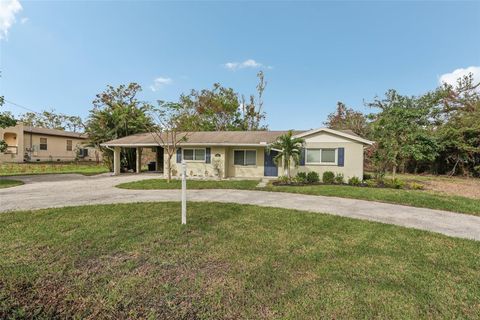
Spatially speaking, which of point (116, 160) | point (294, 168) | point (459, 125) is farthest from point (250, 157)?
point (459, 125)

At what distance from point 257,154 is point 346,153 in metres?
5.30

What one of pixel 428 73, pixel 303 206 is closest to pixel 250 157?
pixel 303 206

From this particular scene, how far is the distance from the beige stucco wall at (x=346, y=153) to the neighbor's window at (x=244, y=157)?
10.7ft

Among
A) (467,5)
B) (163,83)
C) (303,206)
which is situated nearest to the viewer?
(303,206)

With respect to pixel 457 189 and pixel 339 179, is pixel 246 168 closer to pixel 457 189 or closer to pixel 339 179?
pixel 339 179

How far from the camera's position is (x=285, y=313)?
7.44ft

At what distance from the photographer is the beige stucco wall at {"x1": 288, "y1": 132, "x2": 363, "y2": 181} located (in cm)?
1216

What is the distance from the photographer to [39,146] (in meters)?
27.8

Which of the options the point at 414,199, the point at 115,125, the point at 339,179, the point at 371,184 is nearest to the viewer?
the point at 414,199

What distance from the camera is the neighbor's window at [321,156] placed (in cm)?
1260

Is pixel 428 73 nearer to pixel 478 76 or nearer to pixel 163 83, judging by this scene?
pixel 478 76

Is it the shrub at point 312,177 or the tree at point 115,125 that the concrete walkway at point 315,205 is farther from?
the tree at point 115,125

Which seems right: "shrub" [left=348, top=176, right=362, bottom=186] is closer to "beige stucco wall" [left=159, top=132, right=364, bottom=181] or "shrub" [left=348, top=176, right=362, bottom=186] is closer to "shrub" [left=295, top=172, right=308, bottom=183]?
"beige stucco wall" [left=159, top=132, right=364, bottom=181]

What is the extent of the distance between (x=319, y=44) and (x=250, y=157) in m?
9.25
